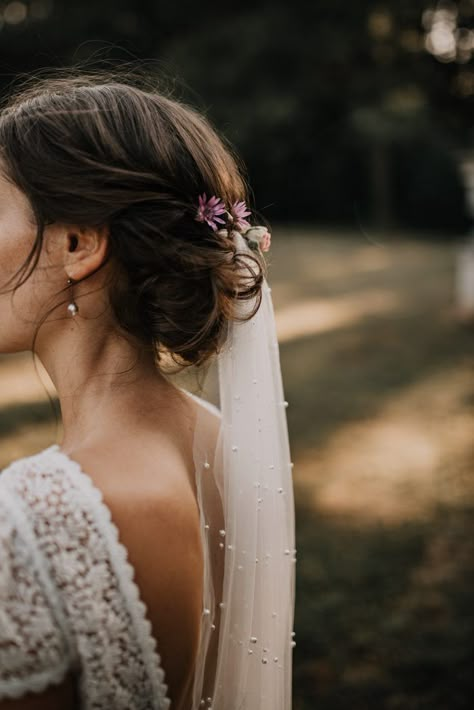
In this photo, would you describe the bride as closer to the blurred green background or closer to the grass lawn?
the blurred green background

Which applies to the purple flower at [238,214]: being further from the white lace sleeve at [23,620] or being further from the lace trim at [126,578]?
the white lace sleeve at [23,620]

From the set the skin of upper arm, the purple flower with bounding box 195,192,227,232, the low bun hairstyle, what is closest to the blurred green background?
the low bun hairstyle

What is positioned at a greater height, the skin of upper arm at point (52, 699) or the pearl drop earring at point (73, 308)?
the pearl drop earring at point (73, 308)

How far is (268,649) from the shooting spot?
1843 millimetres

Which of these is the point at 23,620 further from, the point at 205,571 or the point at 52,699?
the point at 205,571

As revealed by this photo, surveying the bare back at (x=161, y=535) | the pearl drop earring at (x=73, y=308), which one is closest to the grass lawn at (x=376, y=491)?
the pearl drop earring at (x=73, y=308)

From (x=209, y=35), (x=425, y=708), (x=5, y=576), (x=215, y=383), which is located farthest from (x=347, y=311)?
(x=5, y=576)

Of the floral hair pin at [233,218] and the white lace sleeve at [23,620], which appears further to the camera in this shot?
the floral hair pin at [233,218]

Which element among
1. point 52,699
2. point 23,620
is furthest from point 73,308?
point 52,699

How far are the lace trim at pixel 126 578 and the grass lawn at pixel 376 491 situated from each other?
1.75 metres

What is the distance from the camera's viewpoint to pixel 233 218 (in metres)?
1.69

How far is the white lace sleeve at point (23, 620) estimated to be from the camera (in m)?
1.21

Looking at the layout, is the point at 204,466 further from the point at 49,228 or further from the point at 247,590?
the point at 49,228

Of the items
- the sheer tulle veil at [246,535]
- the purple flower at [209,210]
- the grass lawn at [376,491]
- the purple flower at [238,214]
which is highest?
the purple flower at [209,210]
